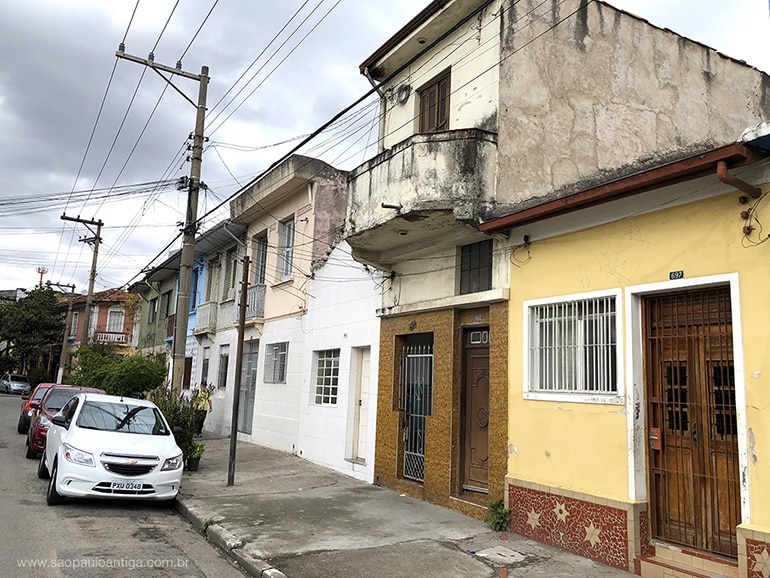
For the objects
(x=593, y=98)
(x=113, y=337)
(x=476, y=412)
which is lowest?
(x=476, y=412)

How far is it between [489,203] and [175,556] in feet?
19.5

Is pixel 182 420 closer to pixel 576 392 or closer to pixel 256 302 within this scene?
pixel 256 302

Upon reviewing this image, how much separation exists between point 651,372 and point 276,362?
36.9 ft

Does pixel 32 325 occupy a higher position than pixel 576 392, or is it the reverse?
pixel 32 325

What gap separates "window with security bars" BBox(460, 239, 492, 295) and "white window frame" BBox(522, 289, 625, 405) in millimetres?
1198

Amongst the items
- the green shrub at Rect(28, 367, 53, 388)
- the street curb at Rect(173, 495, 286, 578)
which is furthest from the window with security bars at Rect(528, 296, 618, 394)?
the green shrub at Rect(28, 367, 53, 388)

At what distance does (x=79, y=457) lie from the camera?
8.34m

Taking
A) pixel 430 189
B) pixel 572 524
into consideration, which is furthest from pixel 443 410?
pixel 430 189

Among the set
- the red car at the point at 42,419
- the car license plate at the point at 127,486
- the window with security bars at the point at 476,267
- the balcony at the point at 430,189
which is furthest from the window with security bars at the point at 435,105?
the red car at the point at 42,419

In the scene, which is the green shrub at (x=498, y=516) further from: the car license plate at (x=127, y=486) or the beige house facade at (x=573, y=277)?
the car license plate at (x=127, y=486)

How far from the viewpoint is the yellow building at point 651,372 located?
18.2 ft

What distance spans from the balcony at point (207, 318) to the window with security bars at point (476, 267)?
12.9 m

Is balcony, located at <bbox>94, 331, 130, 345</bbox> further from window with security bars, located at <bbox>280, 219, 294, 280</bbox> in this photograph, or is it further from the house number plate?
the house number plate

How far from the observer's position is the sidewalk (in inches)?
247
